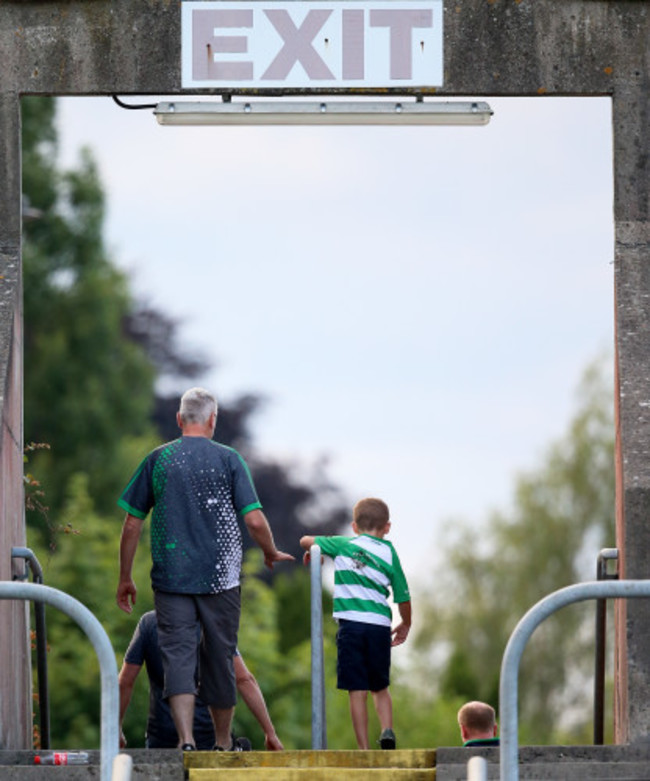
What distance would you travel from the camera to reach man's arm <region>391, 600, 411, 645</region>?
1042cm

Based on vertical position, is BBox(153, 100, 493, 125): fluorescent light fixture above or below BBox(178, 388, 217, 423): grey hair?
above

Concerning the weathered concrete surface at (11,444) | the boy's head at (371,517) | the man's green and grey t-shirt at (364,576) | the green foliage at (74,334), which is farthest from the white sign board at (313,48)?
the green foliage at (74,334)

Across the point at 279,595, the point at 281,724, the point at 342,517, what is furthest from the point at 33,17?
the point at 342,517

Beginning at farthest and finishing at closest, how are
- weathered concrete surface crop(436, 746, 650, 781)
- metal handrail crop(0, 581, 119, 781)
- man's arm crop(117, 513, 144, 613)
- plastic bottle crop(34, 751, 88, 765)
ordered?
man's arm crop(117, 513, 144, 613)
plastic bottle crop(34, 751, 88, 765)
weathered concrete surface crop(436, 746, 650, 781)
metal handrail crop(0, 581, 119, 781)

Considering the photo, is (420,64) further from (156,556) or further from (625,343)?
(156,556)

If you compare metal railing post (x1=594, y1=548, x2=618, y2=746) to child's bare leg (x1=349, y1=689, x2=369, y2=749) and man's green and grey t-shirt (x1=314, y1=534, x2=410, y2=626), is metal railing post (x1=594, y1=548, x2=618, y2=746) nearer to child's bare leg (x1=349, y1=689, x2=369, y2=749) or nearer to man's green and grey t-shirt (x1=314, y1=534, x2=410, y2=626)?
man's green and grey t-shirt (x1=314, y1=534, x2=410, y2=626)

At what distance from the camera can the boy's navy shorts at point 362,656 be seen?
411 inches

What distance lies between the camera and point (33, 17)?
35.3ft

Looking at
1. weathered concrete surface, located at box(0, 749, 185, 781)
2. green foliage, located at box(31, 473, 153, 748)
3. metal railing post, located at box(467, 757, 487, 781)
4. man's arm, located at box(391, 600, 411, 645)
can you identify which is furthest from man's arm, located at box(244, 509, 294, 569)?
green foliage, located at box(31, 473, 153, 748)

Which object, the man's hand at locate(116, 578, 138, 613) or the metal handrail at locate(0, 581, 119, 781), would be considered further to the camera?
the man's hand at locate(116, 578, 138, 613)

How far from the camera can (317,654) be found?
10.2 metres

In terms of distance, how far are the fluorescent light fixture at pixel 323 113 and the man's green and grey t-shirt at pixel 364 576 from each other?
1.88 m

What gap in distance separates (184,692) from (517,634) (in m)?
2.57

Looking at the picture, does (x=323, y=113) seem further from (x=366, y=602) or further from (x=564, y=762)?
(x=564, y=762)
